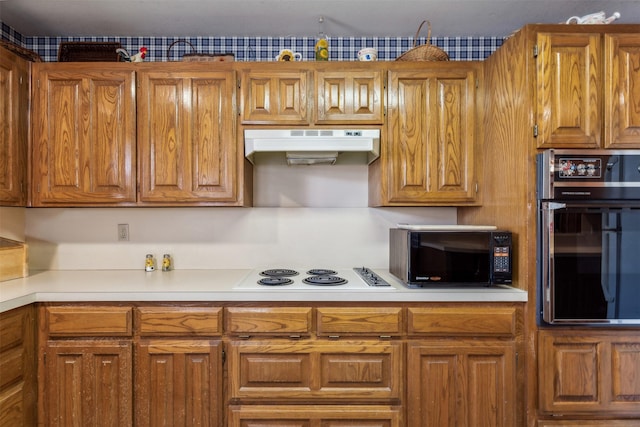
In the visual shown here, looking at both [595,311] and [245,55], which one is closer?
[595,311]

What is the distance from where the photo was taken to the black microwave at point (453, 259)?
1643 mm

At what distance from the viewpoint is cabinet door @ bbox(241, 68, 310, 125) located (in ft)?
6.20

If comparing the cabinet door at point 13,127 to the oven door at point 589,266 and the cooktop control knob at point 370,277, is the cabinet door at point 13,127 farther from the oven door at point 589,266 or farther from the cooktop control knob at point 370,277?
the oven door at point 589,266

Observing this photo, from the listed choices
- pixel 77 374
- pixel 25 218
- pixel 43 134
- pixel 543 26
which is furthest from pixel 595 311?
pixel 25 218

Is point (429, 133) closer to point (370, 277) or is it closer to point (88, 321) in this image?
point (370, 277)

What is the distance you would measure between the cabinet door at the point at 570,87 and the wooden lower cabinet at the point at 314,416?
150 centimetres

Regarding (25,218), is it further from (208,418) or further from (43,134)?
(208,418)

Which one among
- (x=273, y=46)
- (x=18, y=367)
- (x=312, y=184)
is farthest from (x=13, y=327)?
(x=273, y=46)

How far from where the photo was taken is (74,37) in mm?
2227

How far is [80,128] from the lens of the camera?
1.88 metres

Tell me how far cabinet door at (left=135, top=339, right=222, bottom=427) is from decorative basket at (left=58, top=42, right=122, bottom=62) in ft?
5.45

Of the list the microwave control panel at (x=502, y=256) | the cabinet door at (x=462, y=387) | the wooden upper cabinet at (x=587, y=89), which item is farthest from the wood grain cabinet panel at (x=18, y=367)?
the wooden upper cabinet at (x=587, y=89)

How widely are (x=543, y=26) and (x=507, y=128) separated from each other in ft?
1.54

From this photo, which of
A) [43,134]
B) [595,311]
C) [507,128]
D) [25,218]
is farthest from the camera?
[25,218]
